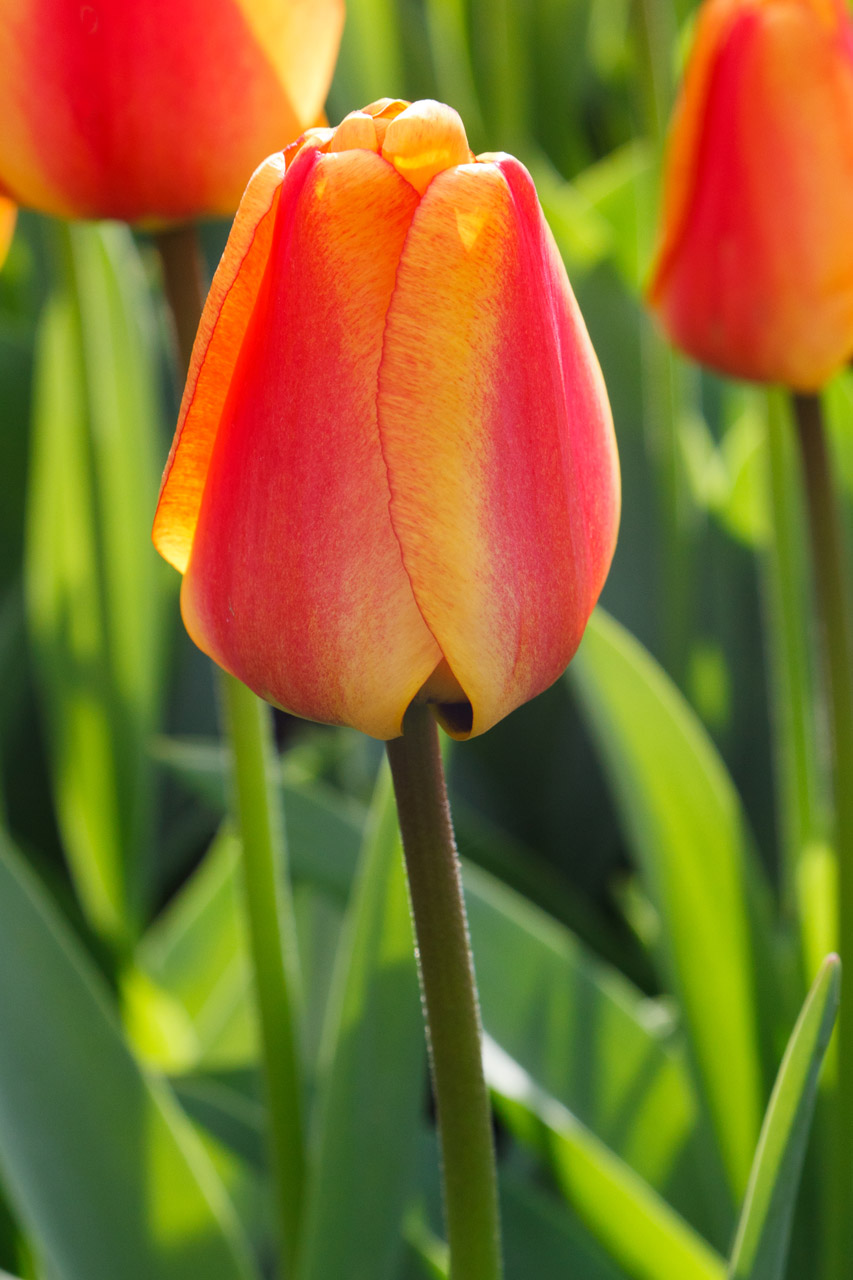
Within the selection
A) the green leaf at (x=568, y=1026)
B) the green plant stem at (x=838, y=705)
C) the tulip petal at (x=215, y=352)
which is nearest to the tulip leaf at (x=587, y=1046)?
the green leaf at (x=568, y=1026)

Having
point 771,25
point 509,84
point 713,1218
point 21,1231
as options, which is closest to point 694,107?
point 771,25

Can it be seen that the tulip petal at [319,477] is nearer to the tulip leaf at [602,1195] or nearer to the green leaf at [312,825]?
the tulip leaf at [602,1195]

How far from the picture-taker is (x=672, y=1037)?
0.76m

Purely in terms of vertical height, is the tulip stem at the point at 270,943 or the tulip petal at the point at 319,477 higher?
the tulip petal at the point at 319,477

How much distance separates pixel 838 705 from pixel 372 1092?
233 mm

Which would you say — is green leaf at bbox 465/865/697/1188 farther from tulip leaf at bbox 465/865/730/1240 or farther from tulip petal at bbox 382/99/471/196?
tulip petal at bbox 382/99/471/196

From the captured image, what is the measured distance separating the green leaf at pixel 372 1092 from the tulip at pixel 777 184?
23 centimetres

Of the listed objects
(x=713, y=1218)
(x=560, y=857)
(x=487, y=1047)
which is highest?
(x=487, y=1047)

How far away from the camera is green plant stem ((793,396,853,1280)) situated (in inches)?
21.4

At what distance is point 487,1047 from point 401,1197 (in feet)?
0.30

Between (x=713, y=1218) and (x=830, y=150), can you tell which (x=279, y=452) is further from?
(x=713, y=1218)

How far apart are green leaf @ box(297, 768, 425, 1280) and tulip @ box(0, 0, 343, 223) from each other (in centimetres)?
22

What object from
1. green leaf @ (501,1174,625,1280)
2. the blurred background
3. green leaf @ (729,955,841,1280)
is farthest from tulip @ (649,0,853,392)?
green leaf @ (501,1174,625,1280)

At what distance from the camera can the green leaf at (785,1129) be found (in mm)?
371
